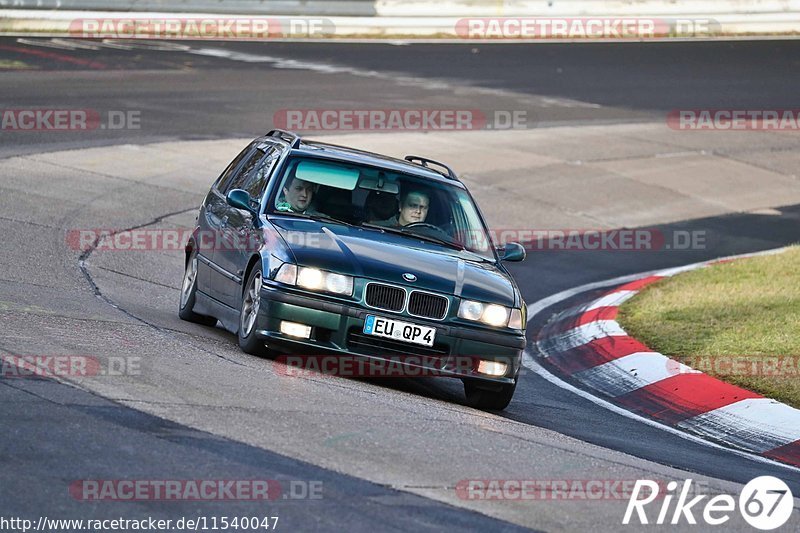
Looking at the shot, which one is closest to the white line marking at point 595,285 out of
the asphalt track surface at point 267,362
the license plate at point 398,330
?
the asphalt track surface at point 267,362

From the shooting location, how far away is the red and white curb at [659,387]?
949 cm

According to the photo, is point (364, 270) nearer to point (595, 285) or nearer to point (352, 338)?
point (352, 338)

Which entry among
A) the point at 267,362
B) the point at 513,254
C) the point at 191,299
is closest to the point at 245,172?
the point at 191,299

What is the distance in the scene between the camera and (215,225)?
10.8m

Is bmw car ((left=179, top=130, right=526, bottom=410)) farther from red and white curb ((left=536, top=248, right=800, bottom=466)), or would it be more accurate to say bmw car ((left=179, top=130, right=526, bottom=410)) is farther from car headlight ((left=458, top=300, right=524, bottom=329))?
red and white curb ((left=536, top=248, right=800, bottom=466))

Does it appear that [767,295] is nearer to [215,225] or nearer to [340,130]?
[215,225]

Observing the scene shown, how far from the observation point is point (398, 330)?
8.92m

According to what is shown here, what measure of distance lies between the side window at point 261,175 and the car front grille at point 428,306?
6.21ft

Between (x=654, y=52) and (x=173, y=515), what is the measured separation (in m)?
28.9

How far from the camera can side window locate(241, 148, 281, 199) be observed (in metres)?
10.5

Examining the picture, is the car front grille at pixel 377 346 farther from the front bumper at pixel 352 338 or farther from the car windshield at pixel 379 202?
the car windshield at pixel 379 202

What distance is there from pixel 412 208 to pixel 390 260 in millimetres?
1169

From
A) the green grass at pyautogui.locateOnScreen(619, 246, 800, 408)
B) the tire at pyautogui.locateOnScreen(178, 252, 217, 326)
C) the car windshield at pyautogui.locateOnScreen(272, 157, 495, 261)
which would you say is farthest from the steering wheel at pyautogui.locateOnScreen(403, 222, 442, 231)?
the green grass at pyautogui.locateOnScreen(619, 246, 800, 408)

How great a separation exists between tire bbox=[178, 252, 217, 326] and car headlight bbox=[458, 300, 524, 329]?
105 inches
